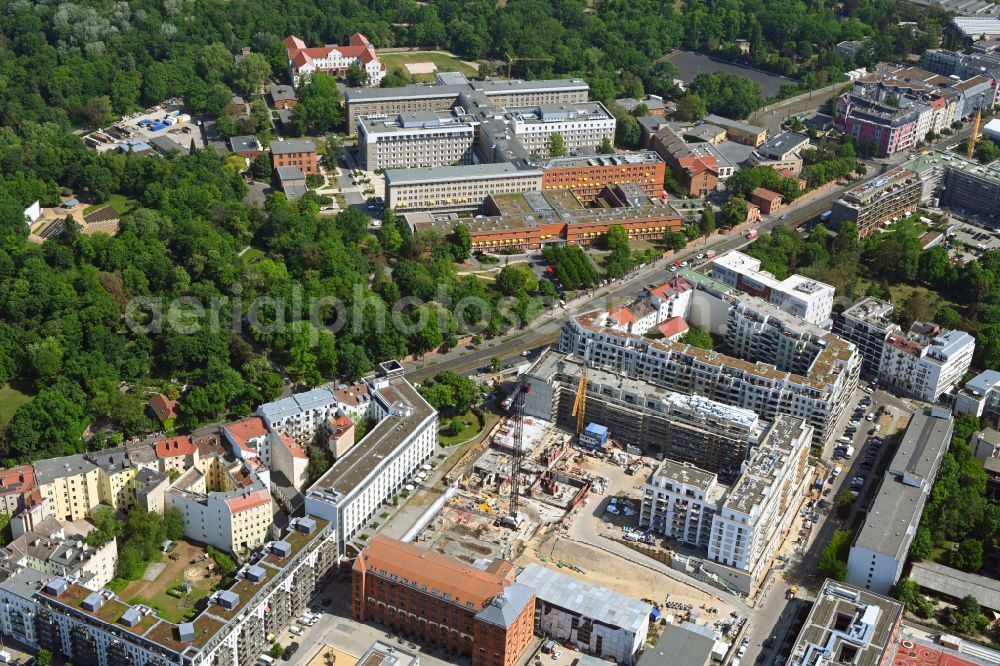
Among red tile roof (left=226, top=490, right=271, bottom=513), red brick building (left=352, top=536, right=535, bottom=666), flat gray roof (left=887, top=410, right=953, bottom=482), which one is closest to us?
red brick building (left=352, top=536, right=535, bottom=666)

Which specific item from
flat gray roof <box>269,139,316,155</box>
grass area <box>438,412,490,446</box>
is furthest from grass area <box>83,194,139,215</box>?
grass area <box>438,412,490,446</box>

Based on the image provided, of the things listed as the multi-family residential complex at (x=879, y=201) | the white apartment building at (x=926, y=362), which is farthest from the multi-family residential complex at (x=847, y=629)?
the multi-family residential complex at (x=879, y=201)

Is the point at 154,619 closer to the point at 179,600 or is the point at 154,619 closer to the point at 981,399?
the point at 179,600

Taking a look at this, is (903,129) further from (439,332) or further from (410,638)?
(410,638)

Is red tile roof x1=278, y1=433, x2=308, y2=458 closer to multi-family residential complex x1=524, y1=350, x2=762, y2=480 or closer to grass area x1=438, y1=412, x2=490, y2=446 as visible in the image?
grass area x1=438, y1=412, x2=490, y2=446

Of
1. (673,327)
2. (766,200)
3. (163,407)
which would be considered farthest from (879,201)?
(163,407)

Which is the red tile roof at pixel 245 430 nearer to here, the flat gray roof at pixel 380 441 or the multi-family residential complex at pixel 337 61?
the flat gray roof at pixel 380 441

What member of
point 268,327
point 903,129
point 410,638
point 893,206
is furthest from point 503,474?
point 903,129
